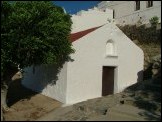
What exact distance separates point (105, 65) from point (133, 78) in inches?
105

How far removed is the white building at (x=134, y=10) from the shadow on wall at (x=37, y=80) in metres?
14.4

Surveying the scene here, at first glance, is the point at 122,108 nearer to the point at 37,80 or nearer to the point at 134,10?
the point at 37,80

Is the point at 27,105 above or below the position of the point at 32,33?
below

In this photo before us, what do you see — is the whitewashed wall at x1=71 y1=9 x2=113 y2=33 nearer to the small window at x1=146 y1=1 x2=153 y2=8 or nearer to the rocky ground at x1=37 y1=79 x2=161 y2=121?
the small window at x1=146 y1=1 x2=153 y2=8

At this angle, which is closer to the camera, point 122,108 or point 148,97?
point 122,108

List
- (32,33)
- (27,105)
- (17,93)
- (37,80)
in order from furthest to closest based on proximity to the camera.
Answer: (17,93), (37,80), (27,105), (32,33)

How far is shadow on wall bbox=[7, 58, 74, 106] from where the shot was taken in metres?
21.9

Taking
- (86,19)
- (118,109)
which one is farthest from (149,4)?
(118,109)

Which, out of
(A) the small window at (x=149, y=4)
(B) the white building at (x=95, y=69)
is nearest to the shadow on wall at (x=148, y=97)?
(B) the white building at (x=95, y=69)

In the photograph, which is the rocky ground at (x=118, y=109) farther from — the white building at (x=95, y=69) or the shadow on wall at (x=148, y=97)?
the white building at (x=95, y=69)

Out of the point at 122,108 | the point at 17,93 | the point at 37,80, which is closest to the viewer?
the point at 122,108

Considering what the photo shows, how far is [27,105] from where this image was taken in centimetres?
2072

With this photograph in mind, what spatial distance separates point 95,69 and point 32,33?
5567 millimetres

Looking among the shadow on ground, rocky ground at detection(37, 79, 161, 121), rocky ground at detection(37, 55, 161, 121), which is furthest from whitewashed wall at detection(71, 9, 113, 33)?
rocky ground at detection(37, 79, 161, 121)
